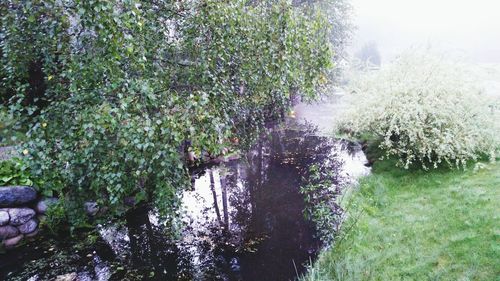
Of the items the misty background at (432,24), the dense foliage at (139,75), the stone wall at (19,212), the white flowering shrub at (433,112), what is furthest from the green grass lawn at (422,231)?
the misty background at (432,24)

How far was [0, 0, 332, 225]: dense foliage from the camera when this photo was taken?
12.7 ft

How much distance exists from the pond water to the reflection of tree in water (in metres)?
0.02

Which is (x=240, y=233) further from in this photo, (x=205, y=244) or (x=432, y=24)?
(x=432, y=24)

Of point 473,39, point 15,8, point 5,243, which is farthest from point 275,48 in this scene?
point 473,39

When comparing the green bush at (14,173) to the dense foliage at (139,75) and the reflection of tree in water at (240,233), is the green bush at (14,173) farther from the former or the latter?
the dense foliage at (139,75)

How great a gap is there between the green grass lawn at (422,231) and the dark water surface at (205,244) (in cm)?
97

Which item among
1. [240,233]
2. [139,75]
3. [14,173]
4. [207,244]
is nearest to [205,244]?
[207,244]

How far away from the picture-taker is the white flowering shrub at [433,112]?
325 inches

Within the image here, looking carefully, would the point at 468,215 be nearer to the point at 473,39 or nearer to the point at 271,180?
the point at 271,180

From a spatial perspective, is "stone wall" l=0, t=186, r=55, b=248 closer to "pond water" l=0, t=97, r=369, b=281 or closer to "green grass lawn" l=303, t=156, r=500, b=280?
"pond water" l=0, t=97, r=369, b=281

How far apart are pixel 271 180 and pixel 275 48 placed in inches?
245

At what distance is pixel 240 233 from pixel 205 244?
0.88m

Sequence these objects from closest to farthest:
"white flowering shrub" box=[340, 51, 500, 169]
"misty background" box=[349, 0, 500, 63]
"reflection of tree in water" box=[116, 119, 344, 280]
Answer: "reflection of tree in water" box=[116, 119, 344, 280]
"white flowering shrub" box=[340, 51, 500, 169]
"misty background" box=[349, 0, 500, 63]

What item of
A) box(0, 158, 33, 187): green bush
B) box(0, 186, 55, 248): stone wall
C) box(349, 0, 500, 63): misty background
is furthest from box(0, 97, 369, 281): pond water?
box(349, 0, 500, 63): misty background
